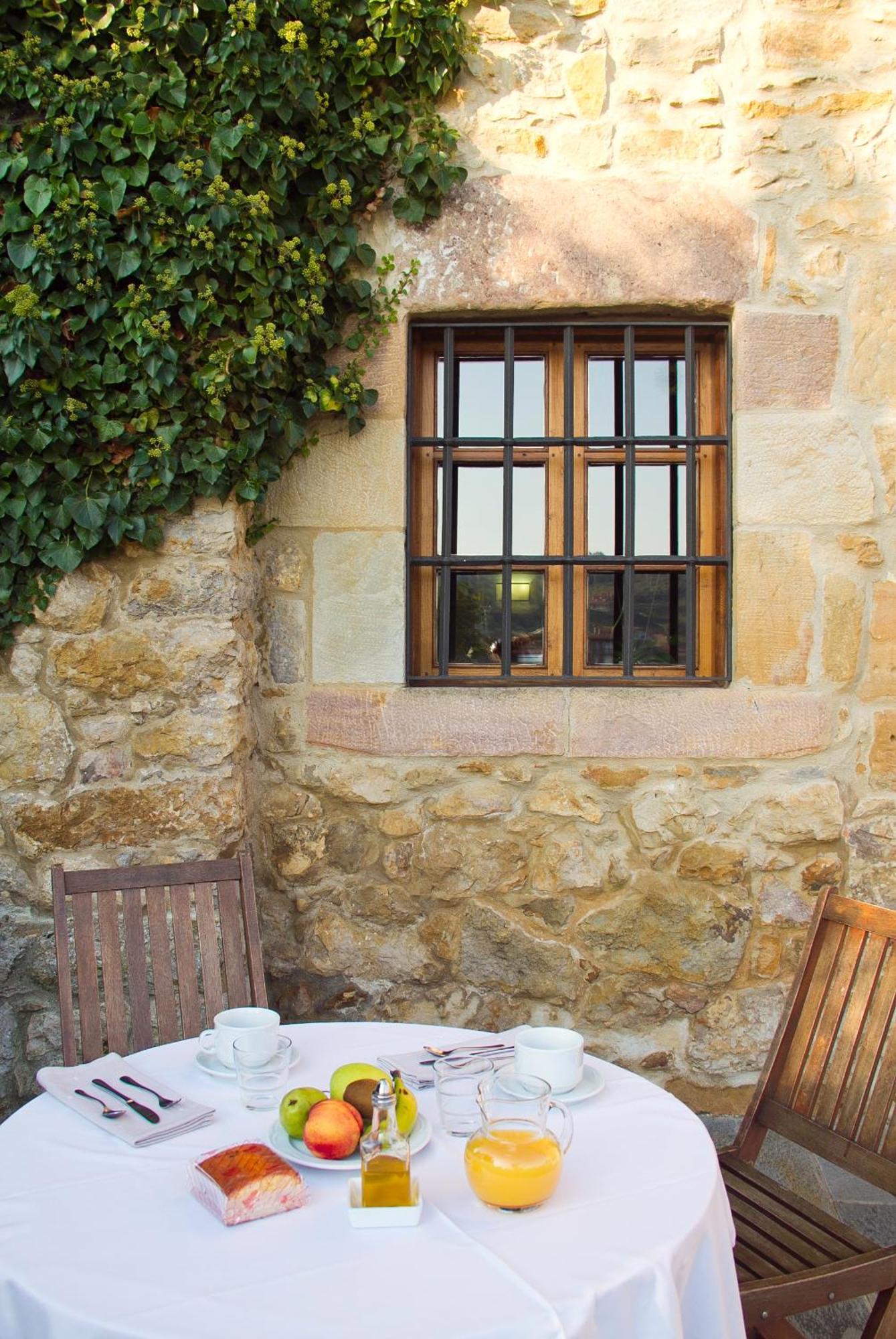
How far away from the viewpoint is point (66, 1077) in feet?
4.91

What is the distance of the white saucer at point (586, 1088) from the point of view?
142 centimetres

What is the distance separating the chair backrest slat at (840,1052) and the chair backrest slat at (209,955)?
3.31ft

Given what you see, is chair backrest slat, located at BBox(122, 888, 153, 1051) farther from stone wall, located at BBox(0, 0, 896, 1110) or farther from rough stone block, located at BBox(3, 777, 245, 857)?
stone wall, located at BBox(0, 0, 896, 1110)

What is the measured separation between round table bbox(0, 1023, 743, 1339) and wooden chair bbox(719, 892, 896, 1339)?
1.30ft

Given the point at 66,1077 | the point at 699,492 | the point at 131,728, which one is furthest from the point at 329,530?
the point at 66,1077

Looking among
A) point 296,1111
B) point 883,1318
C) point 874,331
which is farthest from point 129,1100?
point 874,331

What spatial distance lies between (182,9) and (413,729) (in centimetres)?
186

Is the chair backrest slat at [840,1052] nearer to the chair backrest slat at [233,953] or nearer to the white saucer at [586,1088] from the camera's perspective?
the white saucer at [586,1088]

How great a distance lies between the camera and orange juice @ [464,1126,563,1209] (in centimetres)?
113

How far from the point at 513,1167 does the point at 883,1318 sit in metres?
0.80

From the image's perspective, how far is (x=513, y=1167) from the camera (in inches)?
44.6

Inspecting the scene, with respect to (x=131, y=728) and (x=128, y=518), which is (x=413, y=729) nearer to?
(x=131, y=728)

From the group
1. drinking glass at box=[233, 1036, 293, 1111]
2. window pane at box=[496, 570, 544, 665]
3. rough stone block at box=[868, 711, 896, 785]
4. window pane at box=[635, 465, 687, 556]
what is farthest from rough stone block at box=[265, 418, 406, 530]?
drinking glass at box=[233, 1036, 293, 1111]

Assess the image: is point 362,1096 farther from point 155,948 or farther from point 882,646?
point 882,646
